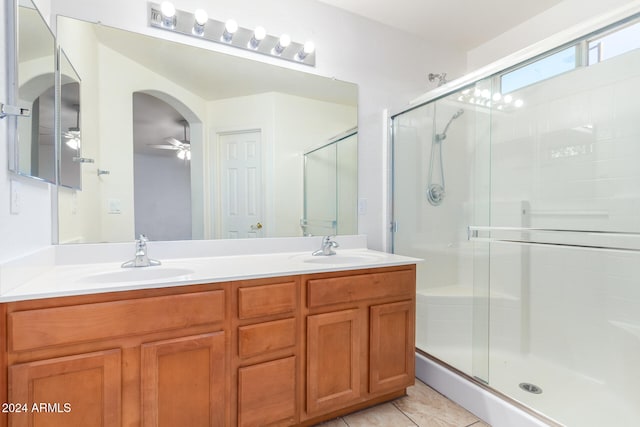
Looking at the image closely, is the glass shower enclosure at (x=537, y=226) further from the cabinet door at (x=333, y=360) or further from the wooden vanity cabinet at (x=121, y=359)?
the wooden vanity cabinet at (x=121, y=359)

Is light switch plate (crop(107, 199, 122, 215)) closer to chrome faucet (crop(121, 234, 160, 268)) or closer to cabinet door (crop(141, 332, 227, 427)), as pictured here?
chrome faucet (crop(121, 234, 160, 268))

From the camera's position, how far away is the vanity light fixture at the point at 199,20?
1682 millimetres

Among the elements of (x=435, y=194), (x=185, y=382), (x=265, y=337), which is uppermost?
(x=435, y=194)

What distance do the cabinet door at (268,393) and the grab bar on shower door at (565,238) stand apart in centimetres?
141

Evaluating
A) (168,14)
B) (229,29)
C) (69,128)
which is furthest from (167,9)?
(69,128)

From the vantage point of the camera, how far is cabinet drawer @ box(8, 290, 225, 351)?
95 centimetres

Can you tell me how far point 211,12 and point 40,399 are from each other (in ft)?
6.34

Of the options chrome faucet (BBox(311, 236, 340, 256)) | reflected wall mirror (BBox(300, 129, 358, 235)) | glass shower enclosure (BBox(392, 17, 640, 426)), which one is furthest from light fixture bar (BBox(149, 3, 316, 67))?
chrome faucet (BBox(311, 236, 340, 256))

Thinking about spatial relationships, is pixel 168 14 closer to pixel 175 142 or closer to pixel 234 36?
pixel 234 36

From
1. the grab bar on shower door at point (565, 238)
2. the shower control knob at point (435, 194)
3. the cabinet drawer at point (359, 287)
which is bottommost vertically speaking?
the cabinet drawer at point (359, 287)

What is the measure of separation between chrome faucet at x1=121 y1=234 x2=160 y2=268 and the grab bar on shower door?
6.24 feet

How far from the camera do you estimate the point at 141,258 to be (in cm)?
145

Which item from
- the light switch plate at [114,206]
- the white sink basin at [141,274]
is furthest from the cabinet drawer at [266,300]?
the light switch plate at [114,206]

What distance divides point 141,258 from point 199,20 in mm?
1314
